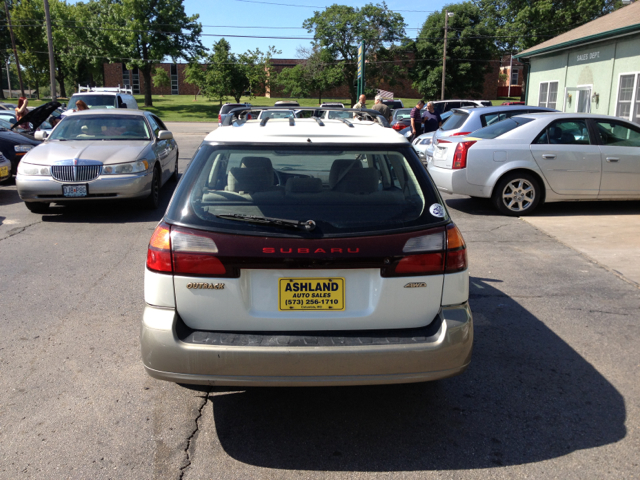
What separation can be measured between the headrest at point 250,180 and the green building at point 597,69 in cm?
1662

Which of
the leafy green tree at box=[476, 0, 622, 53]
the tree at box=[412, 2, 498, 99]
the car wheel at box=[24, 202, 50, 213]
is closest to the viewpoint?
the car wheel at box=[24, 202, 50, 213]

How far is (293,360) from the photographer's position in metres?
2.86

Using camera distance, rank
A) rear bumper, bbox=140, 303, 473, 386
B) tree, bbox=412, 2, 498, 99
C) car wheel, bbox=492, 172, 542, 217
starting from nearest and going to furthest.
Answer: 1. rear bumper, bbox=140, 303, 473, 386
2. car wheel, bbox=492, 172, 542, 217
3. tree, bbox=412, 2, 498, 99

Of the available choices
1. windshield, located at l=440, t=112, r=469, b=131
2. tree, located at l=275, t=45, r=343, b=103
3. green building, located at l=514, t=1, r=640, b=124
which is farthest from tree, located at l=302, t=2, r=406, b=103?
A: windshield, located at l=440, t=112, r=469, b=131

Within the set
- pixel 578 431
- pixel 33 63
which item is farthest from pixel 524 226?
pixel 33 63

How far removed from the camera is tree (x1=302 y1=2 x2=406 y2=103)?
63312 mm

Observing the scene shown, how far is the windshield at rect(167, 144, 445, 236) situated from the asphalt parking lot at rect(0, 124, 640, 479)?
1.20 metres

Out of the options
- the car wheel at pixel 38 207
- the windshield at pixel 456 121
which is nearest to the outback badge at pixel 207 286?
the car wheel at pixel 38 207

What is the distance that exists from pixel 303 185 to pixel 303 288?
2.01ft

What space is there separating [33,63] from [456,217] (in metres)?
65.1

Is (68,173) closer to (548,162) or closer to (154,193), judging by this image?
(154,193)

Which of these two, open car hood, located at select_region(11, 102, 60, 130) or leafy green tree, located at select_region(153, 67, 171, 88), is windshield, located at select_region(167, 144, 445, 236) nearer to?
open car hood, located at select_region(11, 102, 60, 130)

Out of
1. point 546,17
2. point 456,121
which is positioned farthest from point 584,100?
point 546,17

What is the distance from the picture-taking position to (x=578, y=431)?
10.8ft
